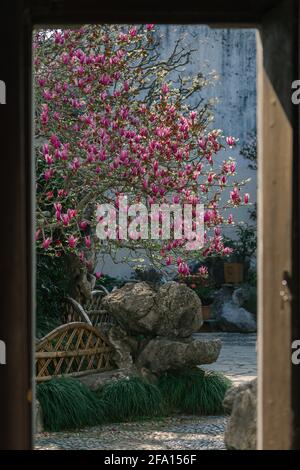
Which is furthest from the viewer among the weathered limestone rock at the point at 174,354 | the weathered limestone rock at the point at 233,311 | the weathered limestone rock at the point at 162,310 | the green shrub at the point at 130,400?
the weathered limestone rock at the point at 233,311

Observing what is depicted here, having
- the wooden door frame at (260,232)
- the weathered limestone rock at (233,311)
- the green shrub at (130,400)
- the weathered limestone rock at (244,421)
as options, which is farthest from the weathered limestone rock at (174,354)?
the weathered limestone rock at (233,311)

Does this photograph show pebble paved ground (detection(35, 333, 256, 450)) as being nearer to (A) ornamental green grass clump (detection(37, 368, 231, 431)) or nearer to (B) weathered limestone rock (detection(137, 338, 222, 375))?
(A) ornamental green grass clump (detection(37, 368, 231, 431))

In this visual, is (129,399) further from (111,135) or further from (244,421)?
(244,421)

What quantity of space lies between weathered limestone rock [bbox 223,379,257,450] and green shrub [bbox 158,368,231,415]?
2416mm

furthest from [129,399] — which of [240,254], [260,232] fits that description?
[240,254]

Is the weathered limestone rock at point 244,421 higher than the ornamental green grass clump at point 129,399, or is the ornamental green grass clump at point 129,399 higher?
the weathered limestone rock at point 244,421

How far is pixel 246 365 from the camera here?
25.2 feet

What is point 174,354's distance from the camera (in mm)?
6180

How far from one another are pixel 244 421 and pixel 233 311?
23.2 feet

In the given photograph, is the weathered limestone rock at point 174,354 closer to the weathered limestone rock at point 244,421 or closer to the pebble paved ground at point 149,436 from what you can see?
the pebble paved ground at point 149,436

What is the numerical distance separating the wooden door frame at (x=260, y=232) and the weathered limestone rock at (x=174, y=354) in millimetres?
3660

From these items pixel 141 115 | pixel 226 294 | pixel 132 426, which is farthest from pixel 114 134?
pixel 226 294

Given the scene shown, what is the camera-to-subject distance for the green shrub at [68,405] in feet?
17.9

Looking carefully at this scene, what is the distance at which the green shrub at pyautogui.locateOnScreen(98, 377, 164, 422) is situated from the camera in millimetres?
5758
